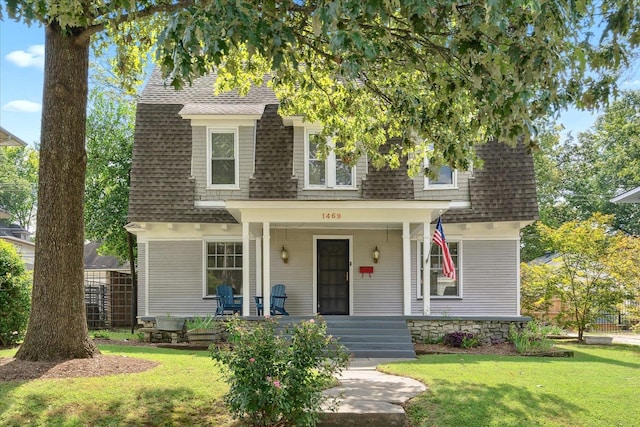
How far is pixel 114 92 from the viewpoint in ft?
79.4

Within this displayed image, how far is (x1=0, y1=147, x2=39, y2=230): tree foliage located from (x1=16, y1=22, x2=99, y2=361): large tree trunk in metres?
42.3

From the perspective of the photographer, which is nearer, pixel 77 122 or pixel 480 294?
pixel 77 122

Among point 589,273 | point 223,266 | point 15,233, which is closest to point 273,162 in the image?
point 223,266

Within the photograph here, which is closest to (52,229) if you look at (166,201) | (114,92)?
(166,201)

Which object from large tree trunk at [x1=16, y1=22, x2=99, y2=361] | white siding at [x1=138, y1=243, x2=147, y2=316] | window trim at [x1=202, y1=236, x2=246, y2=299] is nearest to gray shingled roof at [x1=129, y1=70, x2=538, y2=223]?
window trim at [x1=202, y1=236, x2=246, y2=299]

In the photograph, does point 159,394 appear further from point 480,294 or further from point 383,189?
point 480,294

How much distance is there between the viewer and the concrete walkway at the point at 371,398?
695cm

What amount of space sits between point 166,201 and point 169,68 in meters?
11.4

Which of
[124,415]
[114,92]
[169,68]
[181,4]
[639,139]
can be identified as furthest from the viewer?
[639,139]

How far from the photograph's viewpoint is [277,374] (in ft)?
20.6

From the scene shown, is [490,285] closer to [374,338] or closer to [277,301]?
[374,338]

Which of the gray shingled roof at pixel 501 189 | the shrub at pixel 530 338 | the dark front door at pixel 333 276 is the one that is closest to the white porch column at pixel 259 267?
the dark front door at pixel 333 276

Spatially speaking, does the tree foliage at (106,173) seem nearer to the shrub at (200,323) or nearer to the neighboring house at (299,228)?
the neighboring house at (299,228)

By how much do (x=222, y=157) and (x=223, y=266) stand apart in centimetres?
305
